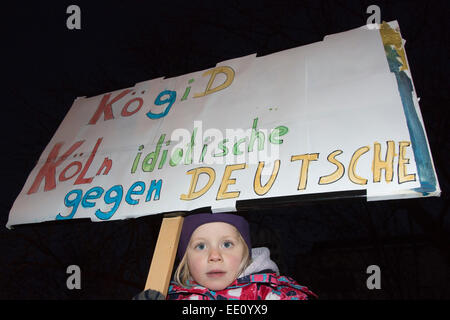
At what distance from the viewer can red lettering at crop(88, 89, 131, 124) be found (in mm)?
2193

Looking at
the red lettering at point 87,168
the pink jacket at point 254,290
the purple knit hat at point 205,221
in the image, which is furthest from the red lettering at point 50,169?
the pink jacket at point 254,290

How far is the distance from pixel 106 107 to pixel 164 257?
1.38 meters

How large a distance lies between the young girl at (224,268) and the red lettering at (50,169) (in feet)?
2.77

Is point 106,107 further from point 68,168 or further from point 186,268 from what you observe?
point 186,268

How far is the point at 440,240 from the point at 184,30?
5.20 m

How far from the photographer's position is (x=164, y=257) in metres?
1.30

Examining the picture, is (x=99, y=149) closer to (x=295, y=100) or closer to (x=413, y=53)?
(x=295, y=100)

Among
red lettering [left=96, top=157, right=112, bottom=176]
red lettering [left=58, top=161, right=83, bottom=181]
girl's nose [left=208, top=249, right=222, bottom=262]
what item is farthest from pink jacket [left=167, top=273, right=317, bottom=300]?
red lettering [left=58, top=161, right=83, bottom=181]

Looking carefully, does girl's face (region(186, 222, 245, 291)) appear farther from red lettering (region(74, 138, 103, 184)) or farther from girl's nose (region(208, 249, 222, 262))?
red lettering (region(74, 138, 103, 184))

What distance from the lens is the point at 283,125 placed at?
1455 millimetres

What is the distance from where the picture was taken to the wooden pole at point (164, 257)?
1.24m

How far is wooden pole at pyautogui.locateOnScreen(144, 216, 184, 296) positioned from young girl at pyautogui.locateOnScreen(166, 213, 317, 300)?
1.52 ft
